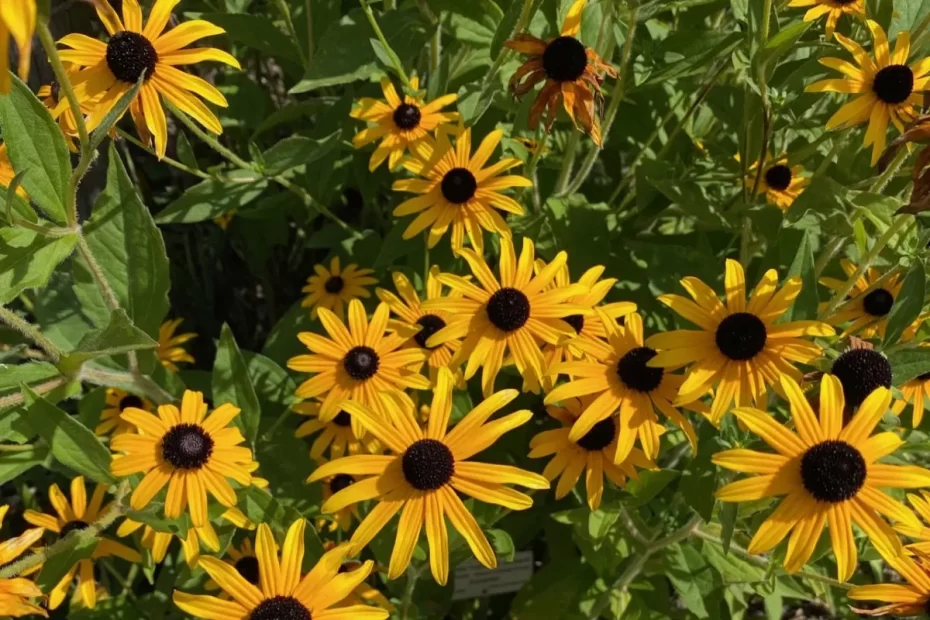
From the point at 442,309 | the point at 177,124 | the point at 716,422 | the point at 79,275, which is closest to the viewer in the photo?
the point at 716,422

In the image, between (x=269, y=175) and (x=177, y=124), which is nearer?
(x=269, y=175)

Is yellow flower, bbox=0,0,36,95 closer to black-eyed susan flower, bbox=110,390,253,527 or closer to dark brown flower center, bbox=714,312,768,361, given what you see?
black-eyed susan flower, bbox=110,390,253,527

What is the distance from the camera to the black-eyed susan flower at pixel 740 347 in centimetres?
149

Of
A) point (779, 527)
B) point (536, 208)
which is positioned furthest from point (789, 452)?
point (536, 208)

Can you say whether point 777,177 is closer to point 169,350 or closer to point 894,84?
point 894,84

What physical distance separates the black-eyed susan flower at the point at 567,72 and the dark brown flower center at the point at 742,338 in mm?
518

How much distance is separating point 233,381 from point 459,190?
2.44ft

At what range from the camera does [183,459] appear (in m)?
1.54

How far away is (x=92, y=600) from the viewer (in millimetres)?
1890

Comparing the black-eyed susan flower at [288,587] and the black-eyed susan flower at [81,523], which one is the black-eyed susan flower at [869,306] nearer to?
the black-eyed susan flower at [288,587]

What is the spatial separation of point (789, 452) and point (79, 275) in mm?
1619

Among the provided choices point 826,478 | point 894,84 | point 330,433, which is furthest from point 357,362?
point 894,84

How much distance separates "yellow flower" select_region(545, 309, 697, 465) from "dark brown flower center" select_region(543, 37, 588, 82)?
1.78 feet

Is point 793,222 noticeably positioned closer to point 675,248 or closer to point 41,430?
point 675,248
